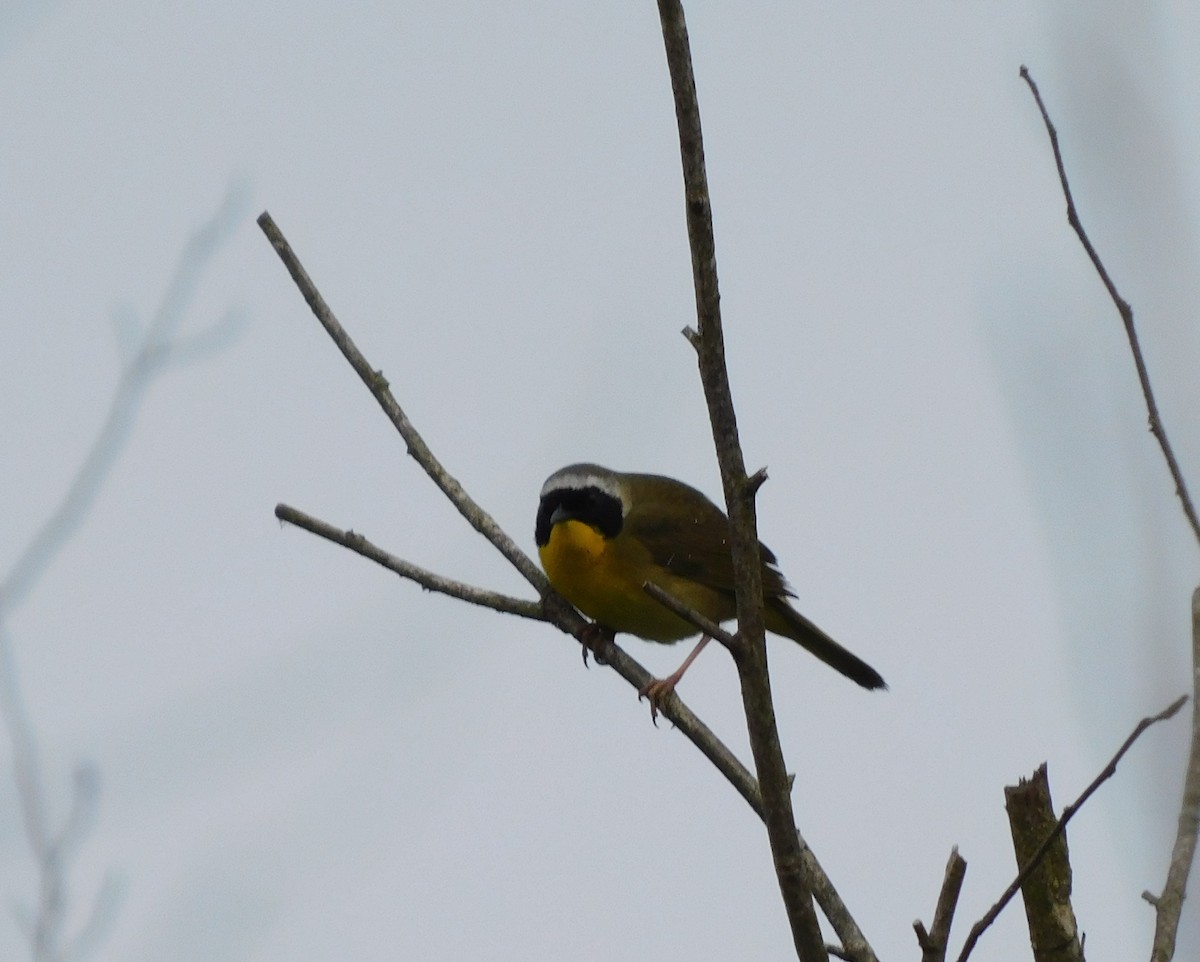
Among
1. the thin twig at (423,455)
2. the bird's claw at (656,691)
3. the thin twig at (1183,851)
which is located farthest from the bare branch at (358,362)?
the thin twig at (1183,851)

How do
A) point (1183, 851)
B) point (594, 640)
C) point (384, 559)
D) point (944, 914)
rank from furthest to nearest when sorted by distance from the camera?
1. point (594, 640)
2. point (384, 559)
3. point (1183, 851)
4. point (944, 914)

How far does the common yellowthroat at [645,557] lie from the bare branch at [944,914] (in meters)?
2.92

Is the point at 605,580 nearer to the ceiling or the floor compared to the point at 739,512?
nearer to the ceiling

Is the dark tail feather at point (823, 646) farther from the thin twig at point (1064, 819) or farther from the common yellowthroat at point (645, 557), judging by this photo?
the thin twig at point (1064, 819)

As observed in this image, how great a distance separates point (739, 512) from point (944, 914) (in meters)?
0.68

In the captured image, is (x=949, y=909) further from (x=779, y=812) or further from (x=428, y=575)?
(x=428, y=575)

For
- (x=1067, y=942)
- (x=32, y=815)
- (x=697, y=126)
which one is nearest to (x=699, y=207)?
(x=697, y=126)

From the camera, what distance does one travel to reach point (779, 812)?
2287 millimetres

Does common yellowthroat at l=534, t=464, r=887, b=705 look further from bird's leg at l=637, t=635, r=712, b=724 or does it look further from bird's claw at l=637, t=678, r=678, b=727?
bird's claw at l=637, t=678, r=678, b=727

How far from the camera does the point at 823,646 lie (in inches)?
250

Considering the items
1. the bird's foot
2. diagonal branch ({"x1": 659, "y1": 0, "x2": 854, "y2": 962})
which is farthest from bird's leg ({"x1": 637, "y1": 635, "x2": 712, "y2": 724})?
diagonal branch ({"x1": 659, "y1": 0, "x2": 854, "y2": 962})

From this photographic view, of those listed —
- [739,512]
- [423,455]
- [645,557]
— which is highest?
[645,557]

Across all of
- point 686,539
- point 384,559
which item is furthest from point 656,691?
point 686,539

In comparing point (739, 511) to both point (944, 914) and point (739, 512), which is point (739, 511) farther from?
point (944, 914)
